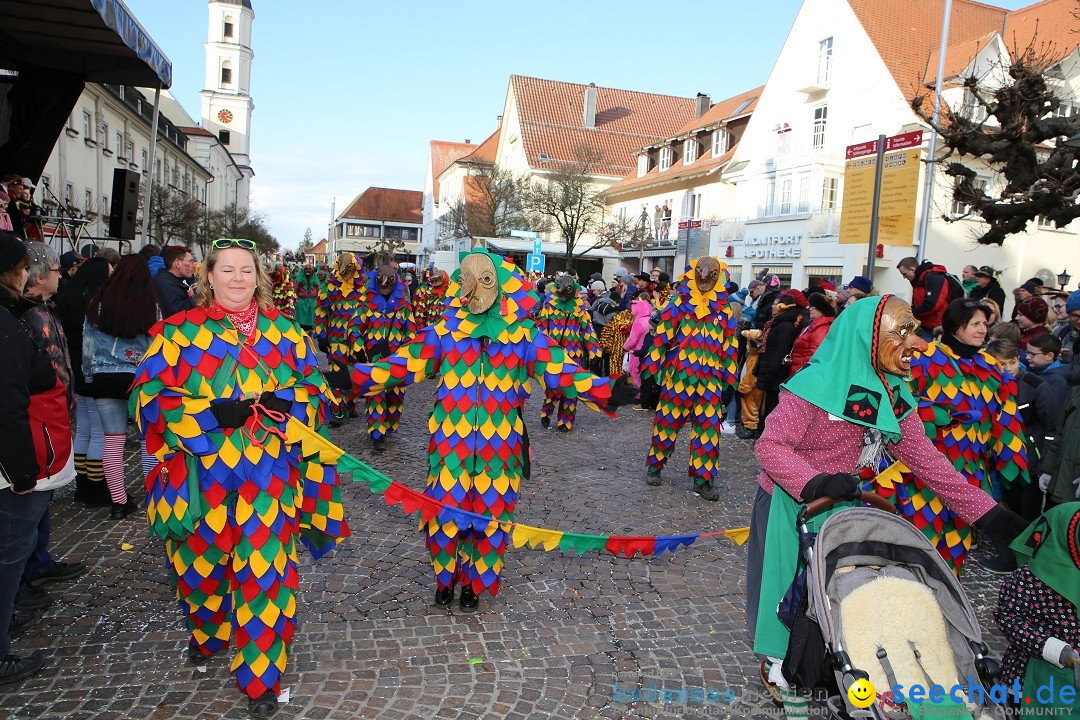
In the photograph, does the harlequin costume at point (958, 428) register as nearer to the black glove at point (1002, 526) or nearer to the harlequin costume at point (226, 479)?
the black glove at point (1002, 526)

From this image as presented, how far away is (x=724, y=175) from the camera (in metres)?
29.8

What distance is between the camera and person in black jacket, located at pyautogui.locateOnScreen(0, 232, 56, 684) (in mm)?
3141

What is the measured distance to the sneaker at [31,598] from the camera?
421cm

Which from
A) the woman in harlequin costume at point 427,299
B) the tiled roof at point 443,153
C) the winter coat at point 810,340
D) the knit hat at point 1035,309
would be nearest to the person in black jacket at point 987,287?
the winter coat at point 810,340

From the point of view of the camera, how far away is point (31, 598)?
4258 millimetres

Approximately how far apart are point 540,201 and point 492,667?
32.7m

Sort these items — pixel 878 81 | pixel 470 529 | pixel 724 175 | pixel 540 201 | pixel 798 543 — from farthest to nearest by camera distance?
pixel 540 201
pixel 724 175
pixel 878 81
pixel 470 529
pixel 798 543

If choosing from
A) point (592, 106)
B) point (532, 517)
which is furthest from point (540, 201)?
point (532, 517)

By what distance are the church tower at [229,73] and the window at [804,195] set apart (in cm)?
5674

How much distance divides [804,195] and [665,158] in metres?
11.5

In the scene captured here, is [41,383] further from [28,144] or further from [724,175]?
[724,175]

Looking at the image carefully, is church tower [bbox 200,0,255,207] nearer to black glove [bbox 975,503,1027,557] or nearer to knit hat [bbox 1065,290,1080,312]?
knit hat [bbox 1065,290,1080,312]

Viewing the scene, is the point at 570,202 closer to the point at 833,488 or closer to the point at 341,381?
the point at 341,381

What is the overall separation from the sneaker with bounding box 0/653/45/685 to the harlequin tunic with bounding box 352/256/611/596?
1994 mm
